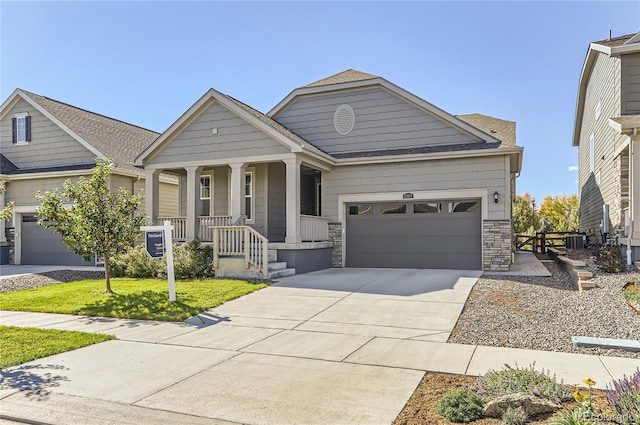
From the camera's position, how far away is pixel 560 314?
7.98m

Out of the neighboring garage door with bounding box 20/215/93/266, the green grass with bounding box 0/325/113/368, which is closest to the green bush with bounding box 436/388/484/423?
the green grass with bounding box 0/325/113/368

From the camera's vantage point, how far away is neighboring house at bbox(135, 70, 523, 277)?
13961 millimetres

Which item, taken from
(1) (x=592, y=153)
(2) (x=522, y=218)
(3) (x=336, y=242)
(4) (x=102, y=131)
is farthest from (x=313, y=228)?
(2) (x=522, y=218)

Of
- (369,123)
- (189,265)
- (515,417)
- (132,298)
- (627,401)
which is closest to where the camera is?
(627,401)

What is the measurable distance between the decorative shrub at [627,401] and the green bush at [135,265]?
39.8ft

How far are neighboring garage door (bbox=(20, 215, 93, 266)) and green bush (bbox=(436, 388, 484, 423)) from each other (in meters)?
17.0

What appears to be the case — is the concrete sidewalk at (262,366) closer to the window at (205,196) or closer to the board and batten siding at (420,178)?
the board and batten siding at (420,178)

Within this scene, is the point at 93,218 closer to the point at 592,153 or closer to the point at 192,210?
the point at 192,210

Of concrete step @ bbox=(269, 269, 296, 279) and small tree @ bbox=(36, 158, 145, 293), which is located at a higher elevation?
small tree @ bbox=(36, 158, 145, 293)

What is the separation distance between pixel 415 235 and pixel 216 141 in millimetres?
7064

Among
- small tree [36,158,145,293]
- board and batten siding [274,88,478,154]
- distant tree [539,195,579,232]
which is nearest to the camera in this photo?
small tree [36,158,145,293]

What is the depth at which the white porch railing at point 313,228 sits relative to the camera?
14.4m

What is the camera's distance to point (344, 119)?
16.6m

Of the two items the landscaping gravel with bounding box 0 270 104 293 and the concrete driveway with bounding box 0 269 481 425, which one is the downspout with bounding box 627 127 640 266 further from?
the landscaping gravel with bounding box 0 270 104 293
